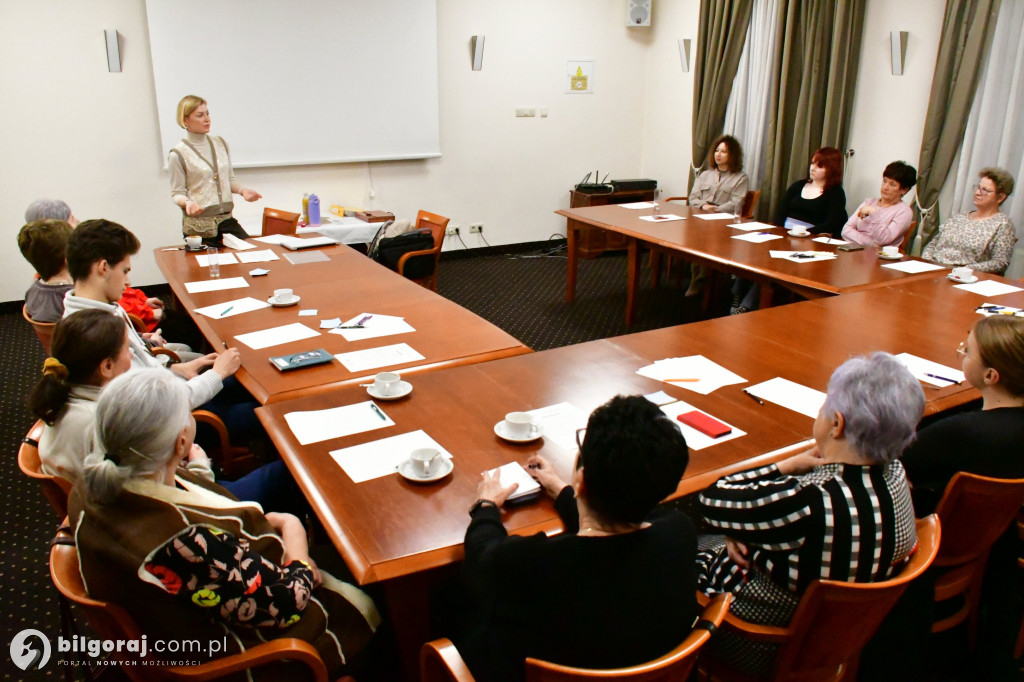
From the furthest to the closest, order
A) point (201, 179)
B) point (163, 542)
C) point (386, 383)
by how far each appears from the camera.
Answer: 1. point (201, 179)
2. point (386, 383)
3. point (163, 542)

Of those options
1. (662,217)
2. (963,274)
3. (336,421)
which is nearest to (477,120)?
(662,217)

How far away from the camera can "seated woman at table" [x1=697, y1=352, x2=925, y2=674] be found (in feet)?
4.78

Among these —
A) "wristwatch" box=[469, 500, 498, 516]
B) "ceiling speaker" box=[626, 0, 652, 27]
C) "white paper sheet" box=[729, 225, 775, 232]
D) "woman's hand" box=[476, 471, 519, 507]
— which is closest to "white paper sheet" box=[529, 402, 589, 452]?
"woman's hand" box=[476, 471, 519, 507]

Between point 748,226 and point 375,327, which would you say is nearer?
point 375,327

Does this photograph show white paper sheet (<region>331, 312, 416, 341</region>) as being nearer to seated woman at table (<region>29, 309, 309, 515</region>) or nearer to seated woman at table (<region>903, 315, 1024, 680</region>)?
seated woman at table (<region>29, 309, 309, 515</region>)

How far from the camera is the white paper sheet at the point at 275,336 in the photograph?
2.62 meters

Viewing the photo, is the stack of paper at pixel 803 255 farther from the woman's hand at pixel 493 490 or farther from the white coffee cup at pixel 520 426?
the woman's hand at pixel 493 490

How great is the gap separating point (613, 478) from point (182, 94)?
5261mm

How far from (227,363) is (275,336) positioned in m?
0.30

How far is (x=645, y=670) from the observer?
1.10 m

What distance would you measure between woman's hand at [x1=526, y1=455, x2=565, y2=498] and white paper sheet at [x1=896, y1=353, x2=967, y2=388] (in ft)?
4.33

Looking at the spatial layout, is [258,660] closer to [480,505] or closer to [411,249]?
[480,505]

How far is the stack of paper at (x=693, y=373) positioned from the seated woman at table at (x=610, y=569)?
1.02m

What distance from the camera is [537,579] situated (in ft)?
3.93
